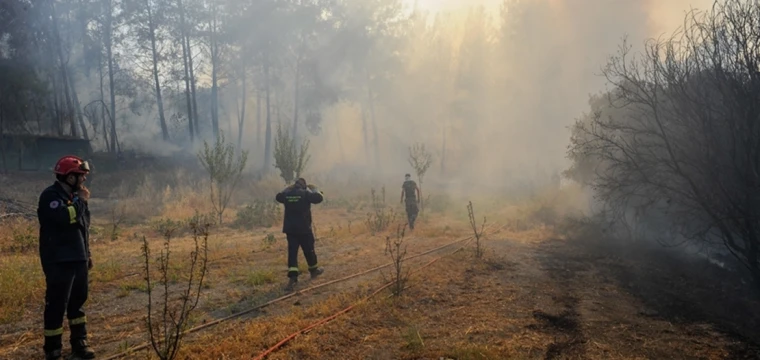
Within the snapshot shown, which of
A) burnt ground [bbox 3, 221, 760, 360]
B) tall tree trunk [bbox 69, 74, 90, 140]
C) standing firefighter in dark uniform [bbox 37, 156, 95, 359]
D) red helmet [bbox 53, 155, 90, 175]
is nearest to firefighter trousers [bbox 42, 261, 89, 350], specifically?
standing firefighter in dark uniform [bbox 37, 156, 95, 359]

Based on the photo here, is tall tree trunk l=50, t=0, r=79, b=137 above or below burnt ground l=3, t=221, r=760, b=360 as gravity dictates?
above

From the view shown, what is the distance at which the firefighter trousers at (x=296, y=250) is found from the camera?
7566 millimetres

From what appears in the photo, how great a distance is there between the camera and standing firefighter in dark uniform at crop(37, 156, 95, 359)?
418cm

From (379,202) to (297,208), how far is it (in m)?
15.2

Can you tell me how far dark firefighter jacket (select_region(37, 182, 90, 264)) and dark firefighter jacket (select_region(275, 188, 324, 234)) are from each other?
11.4 feet

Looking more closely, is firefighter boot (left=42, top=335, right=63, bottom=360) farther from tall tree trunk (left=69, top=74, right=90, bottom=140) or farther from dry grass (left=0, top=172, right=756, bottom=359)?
tall tree trunk (left=69, top=74, right=90, bottom=140)

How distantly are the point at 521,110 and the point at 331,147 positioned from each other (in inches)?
686

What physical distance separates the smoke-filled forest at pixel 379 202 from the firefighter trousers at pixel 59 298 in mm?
28

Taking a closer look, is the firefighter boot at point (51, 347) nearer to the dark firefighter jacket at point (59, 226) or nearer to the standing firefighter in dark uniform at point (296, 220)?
the dark firefighter jacket at point (59, 226)

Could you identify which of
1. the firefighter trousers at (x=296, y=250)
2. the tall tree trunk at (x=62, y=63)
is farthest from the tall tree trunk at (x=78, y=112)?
the firefighter trousers at (x=296, y=250)

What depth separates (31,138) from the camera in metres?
22.0

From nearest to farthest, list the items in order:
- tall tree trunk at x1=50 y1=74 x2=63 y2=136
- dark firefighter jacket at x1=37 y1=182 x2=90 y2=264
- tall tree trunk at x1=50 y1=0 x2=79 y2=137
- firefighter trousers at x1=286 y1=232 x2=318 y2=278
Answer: dark firefighter jacket at x1=37 y1=182 x2=90 y2=264, firefighter trousers at x1=286 y1=232 x2=318 y2=278, tall tree trunk at x1=50 y1=0 x2=79 y2=137, tall tree trunk at x1=50 y1=74 x2=63 y2=136

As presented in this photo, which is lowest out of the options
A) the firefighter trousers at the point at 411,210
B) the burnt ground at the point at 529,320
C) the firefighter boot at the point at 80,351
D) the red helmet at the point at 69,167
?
the burnt ground at the point at 529,320

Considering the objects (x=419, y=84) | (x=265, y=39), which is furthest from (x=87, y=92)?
(x=419, y=84)
